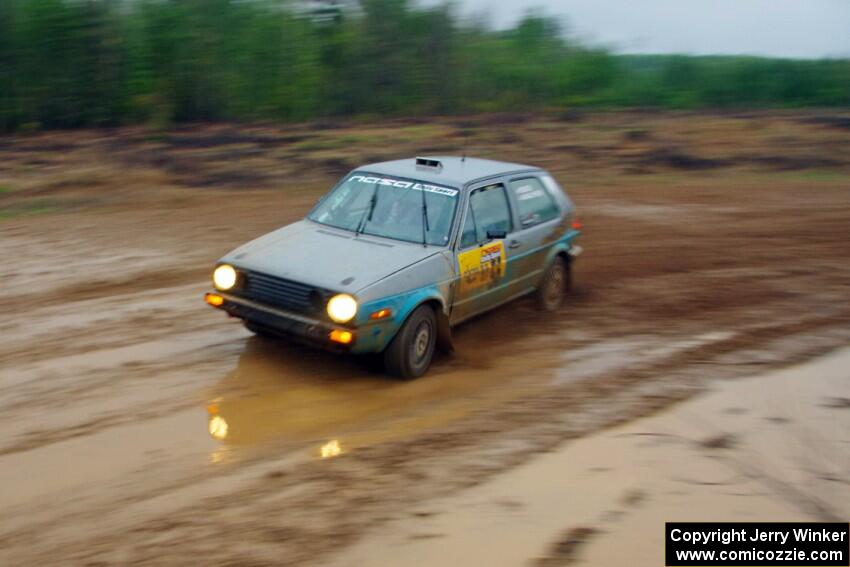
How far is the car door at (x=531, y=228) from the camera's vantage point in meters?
8.07

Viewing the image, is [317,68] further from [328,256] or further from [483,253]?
[328,256]

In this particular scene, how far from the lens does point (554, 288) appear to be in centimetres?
888

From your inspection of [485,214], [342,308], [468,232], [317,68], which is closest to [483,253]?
[468,232]

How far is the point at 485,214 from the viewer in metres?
7.66

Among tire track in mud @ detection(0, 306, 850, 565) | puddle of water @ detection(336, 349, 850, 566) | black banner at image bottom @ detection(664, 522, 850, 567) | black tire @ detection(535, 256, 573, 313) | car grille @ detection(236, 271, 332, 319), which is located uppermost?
Result: car grille @ detection(236, 271, 332, 319)

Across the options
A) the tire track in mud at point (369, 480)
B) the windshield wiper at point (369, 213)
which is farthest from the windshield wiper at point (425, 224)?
the tire track in mud at point (369, 480)

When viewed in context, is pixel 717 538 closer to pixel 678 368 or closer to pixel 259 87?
pixel 678 368

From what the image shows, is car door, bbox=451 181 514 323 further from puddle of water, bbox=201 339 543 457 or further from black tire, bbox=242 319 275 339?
black tire, bbox=242 319 275 339

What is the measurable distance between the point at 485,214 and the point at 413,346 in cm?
151

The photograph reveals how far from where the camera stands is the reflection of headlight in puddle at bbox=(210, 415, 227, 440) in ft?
18.6

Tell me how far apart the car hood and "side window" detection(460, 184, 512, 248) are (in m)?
0.48

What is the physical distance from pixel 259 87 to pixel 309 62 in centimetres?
141

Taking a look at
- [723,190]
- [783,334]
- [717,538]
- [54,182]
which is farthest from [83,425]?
[723,190]

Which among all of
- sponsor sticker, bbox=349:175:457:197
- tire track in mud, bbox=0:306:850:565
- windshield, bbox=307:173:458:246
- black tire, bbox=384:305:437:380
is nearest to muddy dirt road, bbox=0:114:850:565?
tire track in mud, bbox=0:306:850:565
